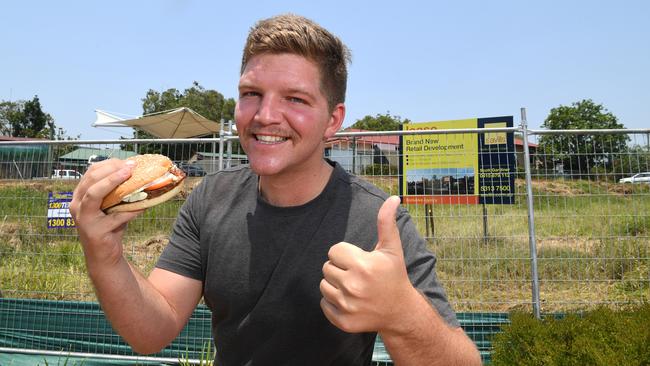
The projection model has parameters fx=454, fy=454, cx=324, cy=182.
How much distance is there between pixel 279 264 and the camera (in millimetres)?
1631

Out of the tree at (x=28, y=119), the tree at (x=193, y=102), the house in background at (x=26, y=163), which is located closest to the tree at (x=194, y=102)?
the tree at (x=193, y=102)

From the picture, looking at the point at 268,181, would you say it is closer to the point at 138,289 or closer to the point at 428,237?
the point at 138,289

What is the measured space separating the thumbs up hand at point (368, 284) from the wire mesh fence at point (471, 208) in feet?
11.0

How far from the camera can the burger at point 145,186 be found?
4.49ft

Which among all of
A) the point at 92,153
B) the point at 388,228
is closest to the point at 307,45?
the point at 388,228

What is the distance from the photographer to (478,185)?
4.42 metres

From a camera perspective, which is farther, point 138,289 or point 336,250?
point 138,289

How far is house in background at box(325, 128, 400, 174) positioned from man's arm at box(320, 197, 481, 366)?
133 inches

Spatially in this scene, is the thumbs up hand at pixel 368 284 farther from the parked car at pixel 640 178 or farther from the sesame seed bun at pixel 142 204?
the parked car at pixel 640 178

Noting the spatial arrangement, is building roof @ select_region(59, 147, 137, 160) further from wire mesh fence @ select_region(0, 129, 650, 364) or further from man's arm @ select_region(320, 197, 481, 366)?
man's arm @ select_region(320, 197, 481, 366)

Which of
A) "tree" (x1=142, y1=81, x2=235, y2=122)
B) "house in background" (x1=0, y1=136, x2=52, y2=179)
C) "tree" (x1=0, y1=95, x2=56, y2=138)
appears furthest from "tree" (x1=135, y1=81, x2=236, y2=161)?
"house in background" (x1=0, y1=136, x2=52, y2=179)

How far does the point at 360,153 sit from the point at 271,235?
2.91 m

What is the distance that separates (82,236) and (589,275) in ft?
16.6

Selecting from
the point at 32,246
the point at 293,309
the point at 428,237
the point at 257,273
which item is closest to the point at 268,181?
the point at 257,273
